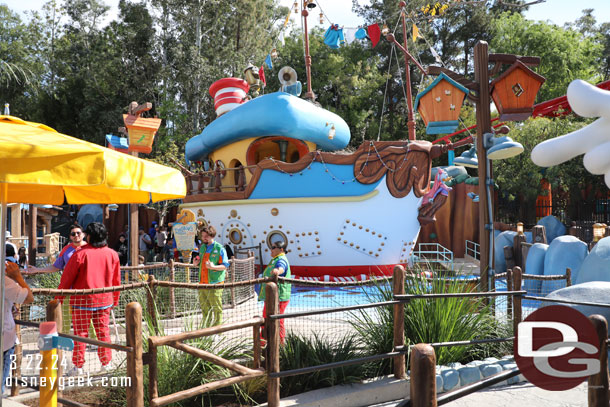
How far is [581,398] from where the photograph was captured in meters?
4.68

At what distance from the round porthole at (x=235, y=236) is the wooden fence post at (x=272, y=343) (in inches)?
336

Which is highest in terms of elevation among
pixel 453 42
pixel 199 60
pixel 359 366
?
pixel 453 42

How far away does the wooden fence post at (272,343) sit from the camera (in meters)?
3.93

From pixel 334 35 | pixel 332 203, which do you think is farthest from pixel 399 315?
pixel 334 35

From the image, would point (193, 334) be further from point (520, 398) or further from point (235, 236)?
point (235, 236)

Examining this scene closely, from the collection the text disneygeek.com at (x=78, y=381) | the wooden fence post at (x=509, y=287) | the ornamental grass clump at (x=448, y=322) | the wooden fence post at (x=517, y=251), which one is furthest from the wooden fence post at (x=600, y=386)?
the wooden fence post at (x=517, y=251)

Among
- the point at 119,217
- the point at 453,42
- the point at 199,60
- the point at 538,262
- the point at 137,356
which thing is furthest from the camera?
the point at 453,42

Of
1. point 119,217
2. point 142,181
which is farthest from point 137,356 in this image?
point 119,217

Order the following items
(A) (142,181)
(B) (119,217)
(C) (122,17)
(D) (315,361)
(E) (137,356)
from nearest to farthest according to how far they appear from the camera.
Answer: (E) (137,356) < (A) (142,181) < (D) (315,361) < (B) (119,217) < (C) (122,17)

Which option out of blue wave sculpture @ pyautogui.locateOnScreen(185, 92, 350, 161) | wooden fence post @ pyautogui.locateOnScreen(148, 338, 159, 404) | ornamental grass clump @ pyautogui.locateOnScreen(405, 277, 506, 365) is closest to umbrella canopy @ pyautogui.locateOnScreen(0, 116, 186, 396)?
wooden fence post @ pyautogui.locateOnScreen(148, 338, 159, 404)

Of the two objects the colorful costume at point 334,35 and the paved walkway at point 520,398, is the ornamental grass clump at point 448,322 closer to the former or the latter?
the paved walkway at point 520,398

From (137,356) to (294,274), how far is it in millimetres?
8634

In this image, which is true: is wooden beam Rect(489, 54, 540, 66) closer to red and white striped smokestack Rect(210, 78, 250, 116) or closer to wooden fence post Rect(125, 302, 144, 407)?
wooden fence post Rect(125, 302, 144, 407)

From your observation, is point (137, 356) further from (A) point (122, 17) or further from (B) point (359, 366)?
(A) point (122, 17)
